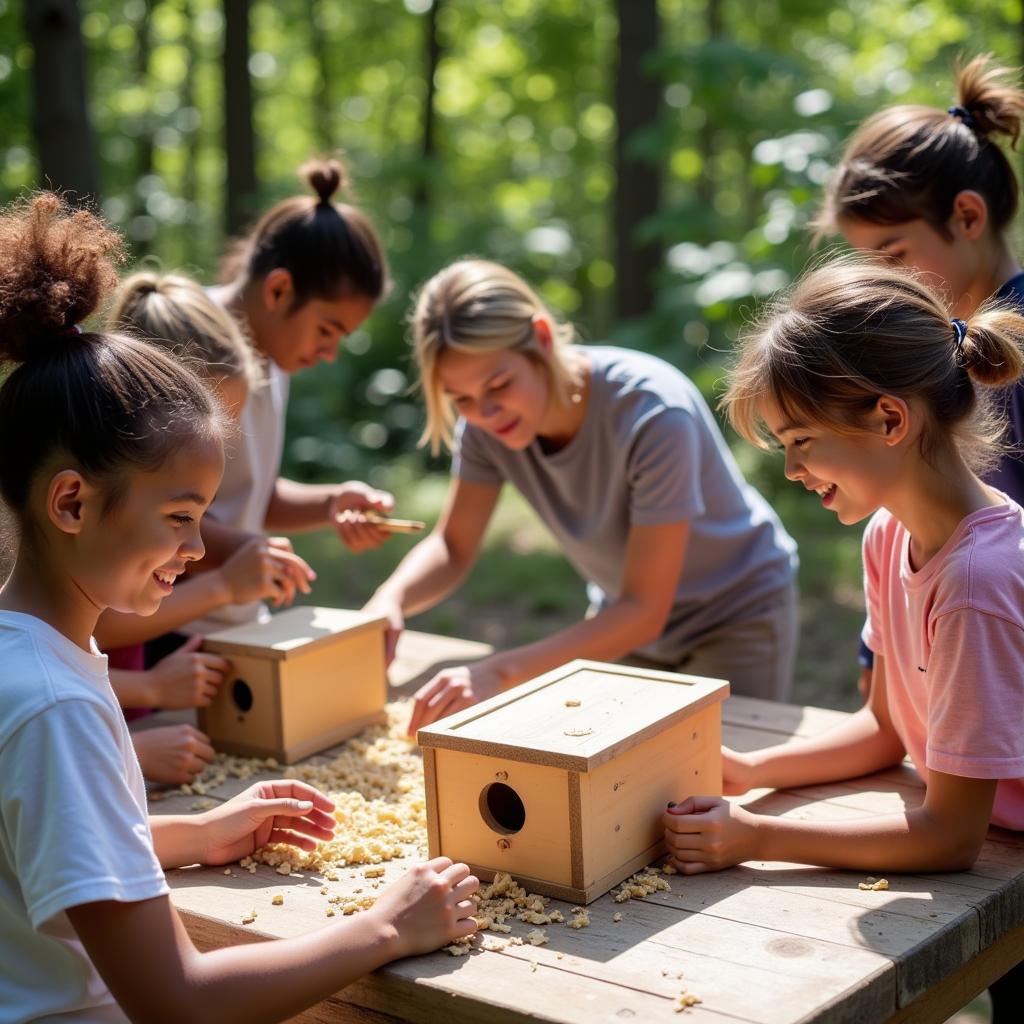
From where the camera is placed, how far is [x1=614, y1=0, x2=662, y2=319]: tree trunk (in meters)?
7.19

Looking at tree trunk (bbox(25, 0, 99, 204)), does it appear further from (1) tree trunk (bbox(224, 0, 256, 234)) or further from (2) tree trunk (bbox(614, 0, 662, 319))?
(1) tree trunk (bbox(224, 0, 256, 234))

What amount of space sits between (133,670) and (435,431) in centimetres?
89

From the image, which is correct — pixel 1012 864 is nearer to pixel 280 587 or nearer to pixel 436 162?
pixel 280 587

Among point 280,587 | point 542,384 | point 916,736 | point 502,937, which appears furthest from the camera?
point 542,384

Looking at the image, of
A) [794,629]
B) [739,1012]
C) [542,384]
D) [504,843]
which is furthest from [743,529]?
[739,1012]

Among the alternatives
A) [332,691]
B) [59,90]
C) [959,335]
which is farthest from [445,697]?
[59,90]

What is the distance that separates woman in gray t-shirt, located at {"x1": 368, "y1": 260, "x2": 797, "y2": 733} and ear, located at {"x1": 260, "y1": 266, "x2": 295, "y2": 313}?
0.36 meters

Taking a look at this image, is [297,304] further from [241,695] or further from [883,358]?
[883,358]

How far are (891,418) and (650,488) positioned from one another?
0.91 m

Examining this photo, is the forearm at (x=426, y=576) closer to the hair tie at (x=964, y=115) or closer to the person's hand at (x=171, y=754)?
the person's hand at (x=171, y=754)

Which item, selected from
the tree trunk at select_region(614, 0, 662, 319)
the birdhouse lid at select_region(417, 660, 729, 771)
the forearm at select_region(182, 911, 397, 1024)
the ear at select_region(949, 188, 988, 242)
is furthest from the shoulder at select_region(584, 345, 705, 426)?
the tree trunk at select_region(614, 0, 662, 319)

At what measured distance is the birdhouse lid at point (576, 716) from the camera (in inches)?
66.7

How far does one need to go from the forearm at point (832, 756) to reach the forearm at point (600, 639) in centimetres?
47

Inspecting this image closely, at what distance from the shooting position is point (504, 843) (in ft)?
5.80
